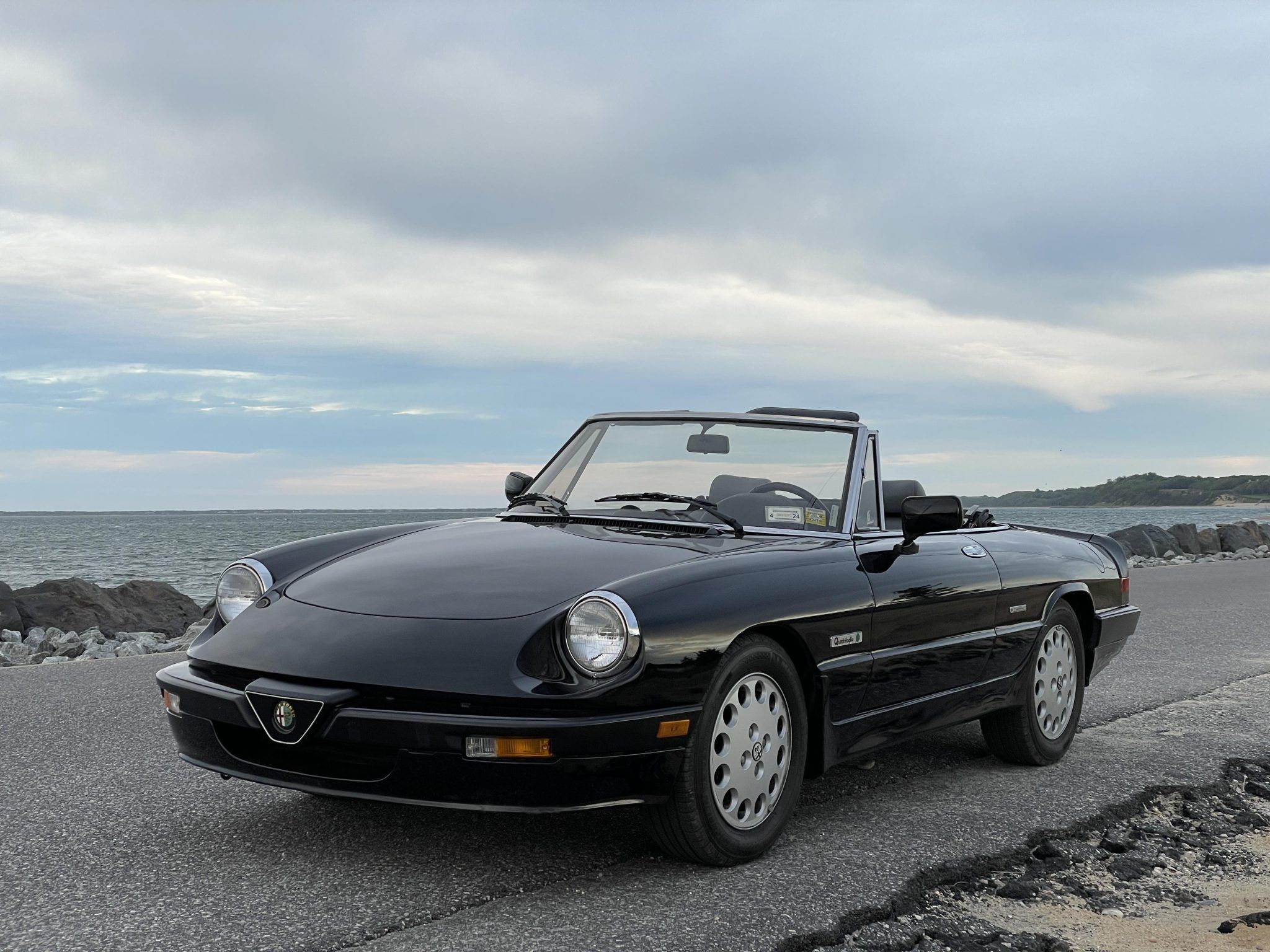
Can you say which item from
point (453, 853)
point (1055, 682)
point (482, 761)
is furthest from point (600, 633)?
point (1055, 682)

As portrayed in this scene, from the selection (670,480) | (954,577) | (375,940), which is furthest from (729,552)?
(375,940)

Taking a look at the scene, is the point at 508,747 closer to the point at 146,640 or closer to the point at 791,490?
the point at 791,490

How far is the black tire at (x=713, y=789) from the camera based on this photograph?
3.38 meters

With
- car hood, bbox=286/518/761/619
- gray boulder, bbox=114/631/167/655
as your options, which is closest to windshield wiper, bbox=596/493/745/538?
car hood, bbox=286/518/761/619

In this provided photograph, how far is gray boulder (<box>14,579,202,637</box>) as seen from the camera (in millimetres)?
16453

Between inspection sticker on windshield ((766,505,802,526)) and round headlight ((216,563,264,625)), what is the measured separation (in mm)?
1841

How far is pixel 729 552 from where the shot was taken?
392 cm

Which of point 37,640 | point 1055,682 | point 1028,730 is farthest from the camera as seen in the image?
point 37,640

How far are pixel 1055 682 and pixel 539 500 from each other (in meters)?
2.46

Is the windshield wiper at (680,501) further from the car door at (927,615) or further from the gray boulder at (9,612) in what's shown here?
the gray boulder at (9,612)

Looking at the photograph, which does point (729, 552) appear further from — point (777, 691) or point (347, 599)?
point (347, 599)

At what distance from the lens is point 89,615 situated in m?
16.6

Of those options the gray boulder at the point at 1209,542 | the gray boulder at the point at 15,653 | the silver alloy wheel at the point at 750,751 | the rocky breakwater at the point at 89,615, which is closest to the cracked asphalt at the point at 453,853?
the silver alloy wheel at the point at 750,751

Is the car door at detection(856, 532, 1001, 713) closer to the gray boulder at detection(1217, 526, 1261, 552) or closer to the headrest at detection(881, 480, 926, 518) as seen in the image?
the headrest at detection(881, 480, 926, 518)
